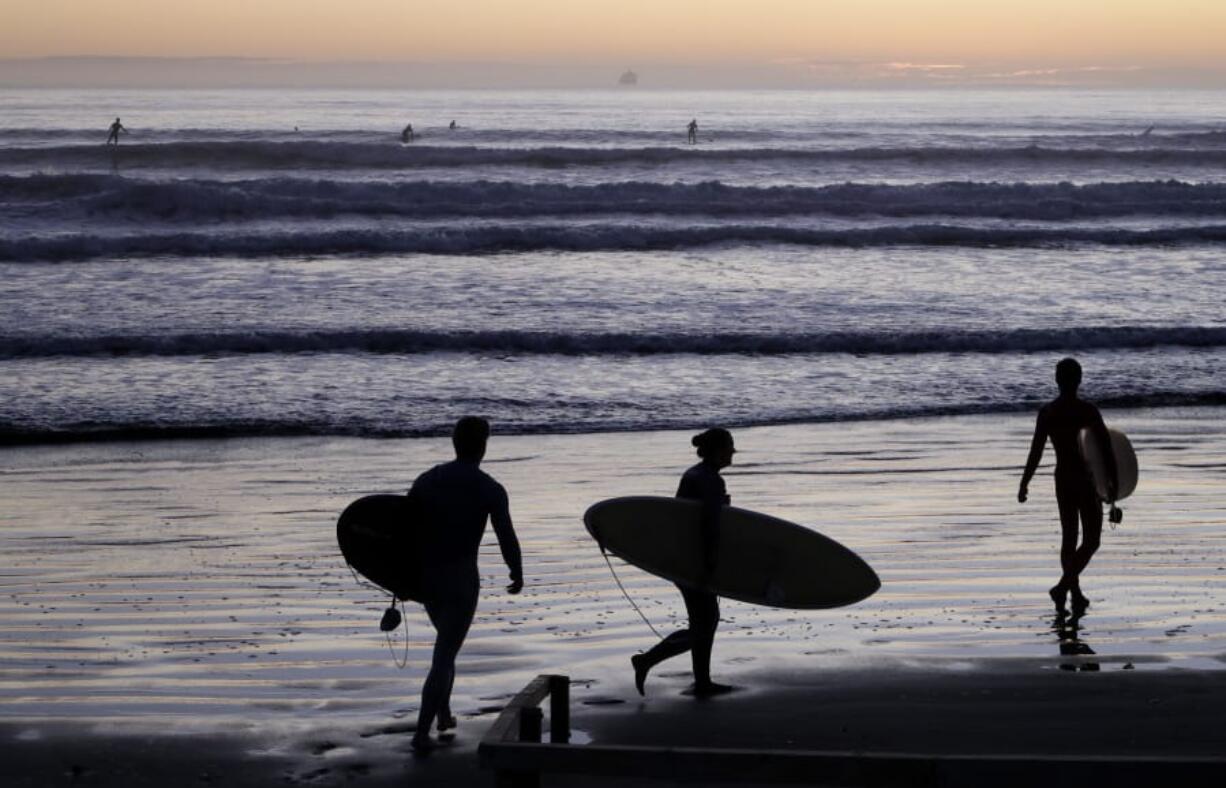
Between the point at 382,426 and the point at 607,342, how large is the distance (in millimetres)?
5775

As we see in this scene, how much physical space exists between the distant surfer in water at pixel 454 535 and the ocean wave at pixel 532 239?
2463 cm

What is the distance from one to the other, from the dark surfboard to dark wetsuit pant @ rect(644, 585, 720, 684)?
4.38 feet

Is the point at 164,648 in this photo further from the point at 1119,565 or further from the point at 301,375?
the point at 301,375

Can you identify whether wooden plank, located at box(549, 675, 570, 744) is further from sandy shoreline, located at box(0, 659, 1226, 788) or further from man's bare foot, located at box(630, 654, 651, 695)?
man's bare foot, located at box(630, 654, 651, 695)

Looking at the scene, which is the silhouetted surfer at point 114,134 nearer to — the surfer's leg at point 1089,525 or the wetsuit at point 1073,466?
the wetsuit at point 1073,466

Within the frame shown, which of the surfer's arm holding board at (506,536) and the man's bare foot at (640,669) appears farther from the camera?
the man's bare foot at (640,669)

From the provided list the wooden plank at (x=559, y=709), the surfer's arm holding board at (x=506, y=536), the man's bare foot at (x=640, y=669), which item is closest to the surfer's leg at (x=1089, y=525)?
the man's bare foot at (x=640, y=669)

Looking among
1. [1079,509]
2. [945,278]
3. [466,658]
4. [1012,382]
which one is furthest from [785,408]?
[945,278]

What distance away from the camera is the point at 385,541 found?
7.56 metres

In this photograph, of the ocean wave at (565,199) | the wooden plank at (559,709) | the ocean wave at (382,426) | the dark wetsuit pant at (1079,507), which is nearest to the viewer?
the wooden plank at (559,709)

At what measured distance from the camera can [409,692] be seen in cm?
816

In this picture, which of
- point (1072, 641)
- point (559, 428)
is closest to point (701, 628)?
point (1072, 641)

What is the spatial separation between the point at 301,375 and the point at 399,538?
39.6ft

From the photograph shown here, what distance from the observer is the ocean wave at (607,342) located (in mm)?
20938
